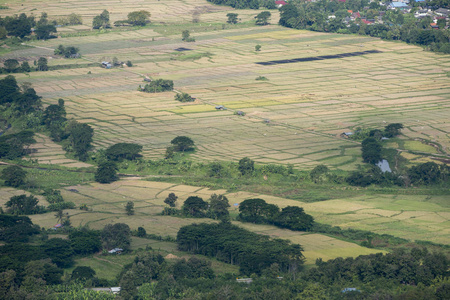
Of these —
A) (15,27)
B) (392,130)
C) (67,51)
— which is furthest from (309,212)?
(15,27)

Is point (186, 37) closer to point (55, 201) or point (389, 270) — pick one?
point (55, 201)

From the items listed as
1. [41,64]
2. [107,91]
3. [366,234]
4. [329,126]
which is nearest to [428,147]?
[329,126]

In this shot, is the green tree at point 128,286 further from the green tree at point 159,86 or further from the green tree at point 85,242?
the green tree at point 159,86

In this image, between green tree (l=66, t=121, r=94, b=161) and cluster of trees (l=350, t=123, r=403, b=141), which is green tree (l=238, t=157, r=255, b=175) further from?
green tree (l=66, t=121, r=94, b=161)

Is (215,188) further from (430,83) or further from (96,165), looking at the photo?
(430,83)

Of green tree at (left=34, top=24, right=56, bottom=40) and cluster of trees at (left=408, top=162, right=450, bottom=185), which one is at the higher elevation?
green tree at (left=34, top=24, right=56, bottom=40)

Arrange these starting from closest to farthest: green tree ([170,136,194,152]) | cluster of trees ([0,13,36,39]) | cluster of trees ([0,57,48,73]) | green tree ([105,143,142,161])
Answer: green tree ([105,143,142,161]), green tree ([170,136,194,152]), cluster of trees ([0,57,48,73]), cluster of trees ([0,13,36,39])

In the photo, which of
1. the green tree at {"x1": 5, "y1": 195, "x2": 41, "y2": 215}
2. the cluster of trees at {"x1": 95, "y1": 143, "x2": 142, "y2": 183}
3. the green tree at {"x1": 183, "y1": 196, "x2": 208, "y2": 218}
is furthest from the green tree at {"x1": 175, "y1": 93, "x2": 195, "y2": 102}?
the green tree at {"x1": 5, "y1": 195, "x2": 41, "y2": 215}

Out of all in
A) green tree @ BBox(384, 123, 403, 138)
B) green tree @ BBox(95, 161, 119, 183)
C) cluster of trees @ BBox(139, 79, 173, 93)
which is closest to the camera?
green tree @ BBox(95, 161, 119, 183)
